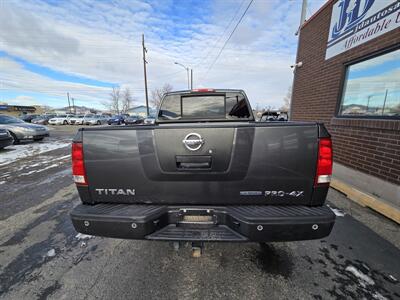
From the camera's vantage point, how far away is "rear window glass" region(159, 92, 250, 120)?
3123 millimetres

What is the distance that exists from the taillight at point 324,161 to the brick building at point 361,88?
9.39 ft

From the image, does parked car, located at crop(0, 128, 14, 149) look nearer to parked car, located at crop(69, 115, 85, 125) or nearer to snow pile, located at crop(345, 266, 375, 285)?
snow pile, located at crop(345, 266, 375, 285)

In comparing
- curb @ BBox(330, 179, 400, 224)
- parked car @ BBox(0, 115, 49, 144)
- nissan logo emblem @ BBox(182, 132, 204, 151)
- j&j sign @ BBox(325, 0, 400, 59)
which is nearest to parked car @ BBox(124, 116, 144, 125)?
parked car @ BBox(0, 115, 49, 144)

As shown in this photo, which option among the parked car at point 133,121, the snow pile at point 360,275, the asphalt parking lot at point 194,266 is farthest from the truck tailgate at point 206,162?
the parked car at point 133,121

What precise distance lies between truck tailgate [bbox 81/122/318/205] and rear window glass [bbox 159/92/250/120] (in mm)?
1337

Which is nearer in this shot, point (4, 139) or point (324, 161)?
point (324, 161)

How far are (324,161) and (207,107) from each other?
1856mm

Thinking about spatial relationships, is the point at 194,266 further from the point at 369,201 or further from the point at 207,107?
the point at 369,201

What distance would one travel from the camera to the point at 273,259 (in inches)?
93.0

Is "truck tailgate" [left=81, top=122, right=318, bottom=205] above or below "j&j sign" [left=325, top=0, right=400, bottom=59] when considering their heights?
below

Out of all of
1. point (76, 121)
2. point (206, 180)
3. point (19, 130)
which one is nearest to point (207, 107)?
point (206, 180)

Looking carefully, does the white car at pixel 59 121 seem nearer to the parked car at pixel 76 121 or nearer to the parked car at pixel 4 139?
the parked car at pixel 76 121

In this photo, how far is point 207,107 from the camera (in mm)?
3146

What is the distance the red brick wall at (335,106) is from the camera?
377cm
